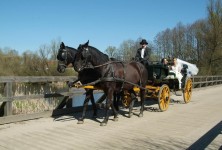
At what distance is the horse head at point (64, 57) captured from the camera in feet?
27.2

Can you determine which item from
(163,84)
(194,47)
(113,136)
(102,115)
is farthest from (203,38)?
(113,136)

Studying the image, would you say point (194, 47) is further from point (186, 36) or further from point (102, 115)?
point (102, 115)

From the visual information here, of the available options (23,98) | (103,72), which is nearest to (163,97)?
(103,72)

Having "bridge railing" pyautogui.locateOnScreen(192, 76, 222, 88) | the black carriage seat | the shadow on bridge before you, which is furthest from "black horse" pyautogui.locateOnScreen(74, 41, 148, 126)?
"bridge railing" pyautogui.locateOnScreen(192, 76, 222, 88)

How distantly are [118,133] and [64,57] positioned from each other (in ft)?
7.56

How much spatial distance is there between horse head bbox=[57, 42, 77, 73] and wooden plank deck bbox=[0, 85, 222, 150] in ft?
4.74

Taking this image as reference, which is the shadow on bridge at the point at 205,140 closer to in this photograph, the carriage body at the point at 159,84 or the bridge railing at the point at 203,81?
the carriage body at the point at 159,84

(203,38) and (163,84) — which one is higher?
(203,38)

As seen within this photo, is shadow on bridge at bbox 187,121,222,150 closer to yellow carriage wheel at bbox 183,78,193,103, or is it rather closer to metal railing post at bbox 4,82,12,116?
metal railing post at bbox 4,82,12,116

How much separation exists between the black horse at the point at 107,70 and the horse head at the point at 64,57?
7.2 inches

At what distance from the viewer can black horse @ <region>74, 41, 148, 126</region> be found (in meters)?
8.37

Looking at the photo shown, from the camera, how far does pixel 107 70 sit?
28.9 ft

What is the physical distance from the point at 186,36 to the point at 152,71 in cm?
3487

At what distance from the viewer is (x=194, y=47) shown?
41031 millimetres
